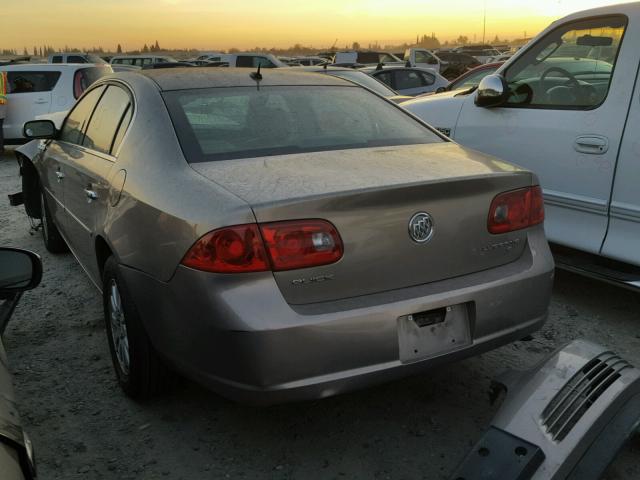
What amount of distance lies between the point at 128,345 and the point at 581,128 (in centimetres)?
298

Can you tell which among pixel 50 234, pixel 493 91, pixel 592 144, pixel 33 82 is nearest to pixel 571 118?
pixel 592 144

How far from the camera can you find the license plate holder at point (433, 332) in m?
2.49

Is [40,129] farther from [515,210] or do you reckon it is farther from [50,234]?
[515,210]

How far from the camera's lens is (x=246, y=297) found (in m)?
2.31

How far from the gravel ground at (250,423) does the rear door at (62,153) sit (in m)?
0.98

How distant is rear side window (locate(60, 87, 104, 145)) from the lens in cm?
416

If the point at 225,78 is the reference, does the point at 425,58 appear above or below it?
above

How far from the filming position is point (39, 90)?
39.6 feet

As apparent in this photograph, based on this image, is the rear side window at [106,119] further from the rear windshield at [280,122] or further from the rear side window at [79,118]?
the rear windshield at [280,122]

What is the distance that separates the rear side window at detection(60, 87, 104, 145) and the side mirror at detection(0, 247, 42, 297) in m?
2.05

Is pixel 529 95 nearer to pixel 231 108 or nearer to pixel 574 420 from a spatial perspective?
pixel 231 108

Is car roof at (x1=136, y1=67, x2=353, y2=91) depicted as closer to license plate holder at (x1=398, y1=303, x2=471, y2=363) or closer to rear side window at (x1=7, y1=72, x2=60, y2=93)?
license plate holder at (x1=398, y1=303, x2=471, y2=363)

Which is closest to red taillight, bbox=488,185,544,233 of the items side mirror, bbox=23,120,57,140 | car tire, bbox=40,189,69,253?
side mirror, bbox=23,120,57,140

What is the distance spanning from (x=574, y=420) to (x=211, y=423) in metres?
1.61
